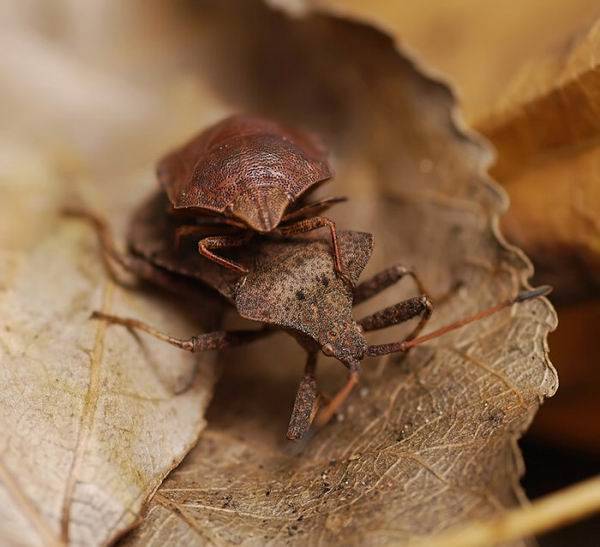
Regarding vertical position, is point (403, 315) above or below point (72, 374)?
above

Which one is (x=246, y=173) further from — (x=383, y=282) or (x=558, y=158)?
(x=558, y=158)

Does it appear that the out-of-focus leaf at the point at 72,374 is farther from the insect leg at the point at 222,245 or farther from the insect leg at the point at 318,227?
the insect leg at the point at 318,227

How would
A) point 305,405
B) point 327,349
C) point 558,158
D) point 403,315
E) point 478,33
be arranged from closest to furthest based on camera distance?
point 327,349, point 305,405, point 403,315, point 558,158, point 478,33

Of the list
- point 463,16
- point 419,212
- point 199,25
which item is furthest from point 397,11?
point 419,212

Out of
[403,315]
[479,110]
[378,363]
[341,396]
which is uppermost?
[479,110]

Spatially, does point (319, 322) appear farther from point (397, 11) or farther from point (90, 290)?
point (397, 11)

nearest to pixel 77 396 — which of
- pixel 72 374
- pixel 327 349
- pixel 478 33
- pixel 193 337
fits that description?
pixel 72 374
